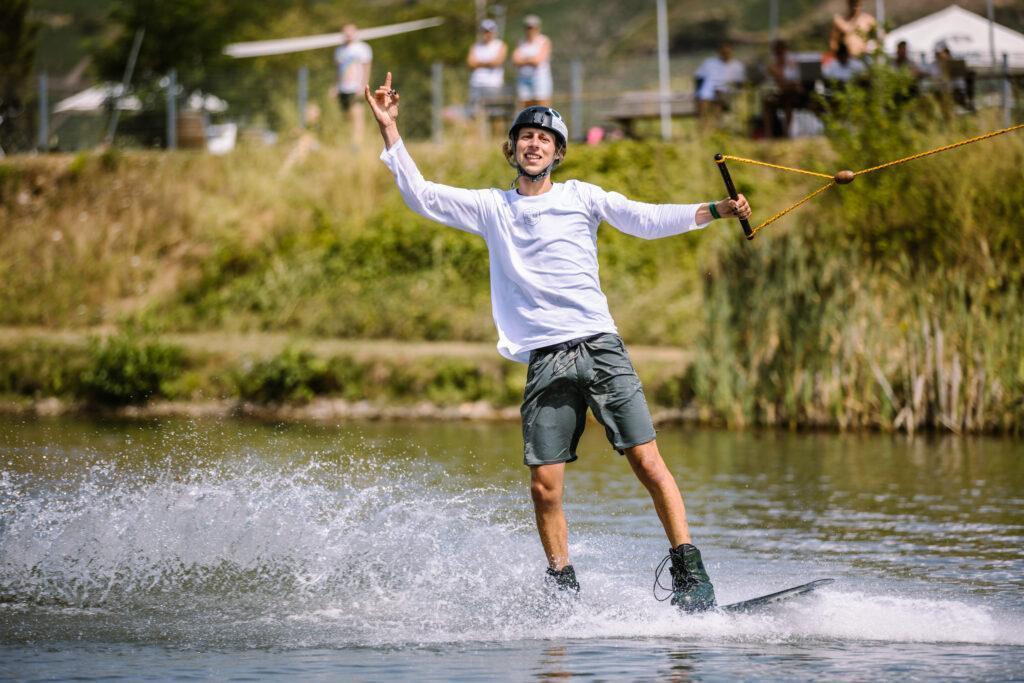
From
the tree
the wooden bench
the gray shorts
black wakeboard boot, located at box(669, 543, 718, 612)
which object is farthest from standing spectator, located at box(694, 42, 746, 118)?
black wakeboard boot, located at box(669, 543, 718, 612)

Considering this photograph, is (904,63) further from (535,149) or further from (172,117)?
(535,149)

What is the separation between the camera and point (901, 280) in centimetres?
1723

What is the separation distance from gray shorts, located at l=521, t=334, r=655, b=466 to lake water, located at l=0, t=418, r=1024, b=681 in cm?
79

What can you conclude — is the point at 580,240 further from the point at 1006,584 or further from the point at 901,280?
the point at 901,280

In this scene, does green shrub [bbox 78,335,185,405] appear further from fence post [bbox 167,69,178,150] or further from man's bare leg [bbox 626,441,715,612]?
man's bare leg [bbox 626,441,715,612]

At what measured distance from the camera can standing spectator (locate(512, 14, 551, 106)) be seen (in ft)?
80.3

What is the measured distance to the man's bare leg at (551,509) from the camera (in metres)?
7.66

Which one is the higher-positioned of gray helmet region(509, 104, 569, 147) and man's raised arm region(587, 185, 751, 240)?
Result: gray helmet region(509, 104, 569, 147)

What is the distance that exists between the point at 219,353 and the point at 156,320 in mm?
2649

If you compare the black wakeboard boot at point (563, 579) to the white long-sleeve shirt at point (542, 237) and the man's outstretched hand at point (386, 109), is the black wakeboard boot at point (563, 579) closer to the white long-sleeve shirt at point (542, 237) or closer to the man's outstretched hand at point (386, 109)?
the white long-sleeve shirt at point (542, 237)

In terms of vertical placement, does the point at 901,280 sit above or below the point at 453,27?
below

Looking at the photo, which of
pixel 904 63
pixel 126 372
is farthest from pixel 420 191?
pixel 904 63

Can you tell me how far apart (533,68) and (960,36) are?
21.4ft

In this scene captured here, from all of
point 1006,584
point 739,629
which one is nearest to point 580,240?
point 739,629
